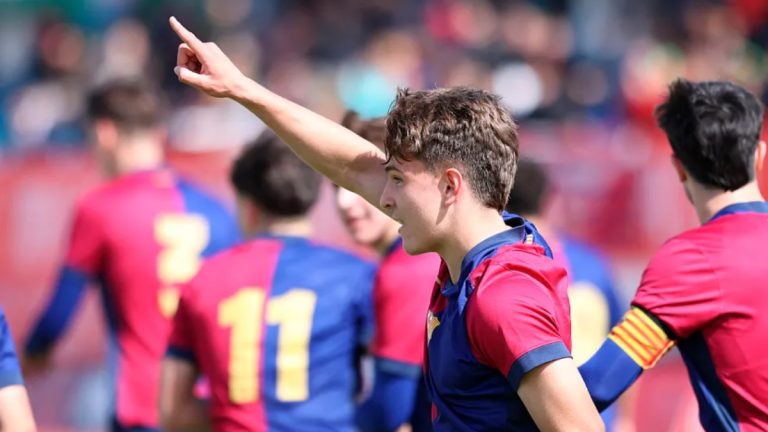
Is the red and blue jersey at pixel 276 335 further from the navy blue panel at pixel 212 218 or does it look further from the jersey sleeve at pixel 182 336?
the navy blue panel at pixel 212 218

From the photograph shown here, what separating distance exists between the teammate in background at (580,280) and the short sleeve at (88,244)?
6.73 ft

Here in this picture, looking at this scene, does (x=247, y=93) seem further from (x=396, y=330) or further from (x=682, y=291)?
(x=396, y=330)

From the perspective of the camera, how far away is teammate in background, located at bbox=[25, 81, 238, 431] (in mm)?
6262

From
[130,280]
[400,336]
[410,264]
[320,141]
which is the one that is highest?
[320,141]

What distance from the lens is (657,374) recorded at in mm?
9359

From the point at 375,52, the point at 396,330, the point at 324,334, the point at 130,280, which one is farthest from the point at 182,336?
the point at 375,52

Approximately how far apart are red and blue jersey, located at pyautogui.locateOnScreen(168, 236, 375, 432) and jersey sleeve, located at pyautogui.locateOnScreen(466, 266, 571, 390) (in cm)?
181

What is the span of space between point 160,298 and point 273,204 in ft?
4.51

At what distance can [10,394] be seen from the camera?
375 centimetres

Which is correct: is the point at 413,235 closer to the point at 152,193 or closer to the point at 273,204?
the point at 273,204

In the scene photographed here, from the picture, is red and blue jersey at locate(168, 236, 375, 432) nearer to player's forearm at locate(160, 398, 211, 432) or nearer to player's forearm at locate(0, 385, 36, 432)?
player's forearm at locate(160, 398, 211, 432)

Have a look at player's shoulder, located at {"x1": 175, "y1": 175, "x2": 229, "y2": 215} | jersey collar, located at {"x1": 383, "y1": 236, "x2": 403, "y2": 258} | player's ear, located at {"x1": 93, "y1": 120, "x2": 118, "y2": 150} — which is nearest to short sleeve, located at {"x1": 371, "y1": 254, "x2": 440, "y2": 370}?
jersey collar, located at {"x1": 383, "y1": 236, "x2": 403, "y2": 258}

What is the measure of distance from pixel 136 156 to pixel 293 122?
3194mm

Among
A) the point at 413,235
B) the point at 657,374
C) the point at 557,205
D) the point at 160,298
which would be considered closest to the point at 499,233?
the point at 413,235
